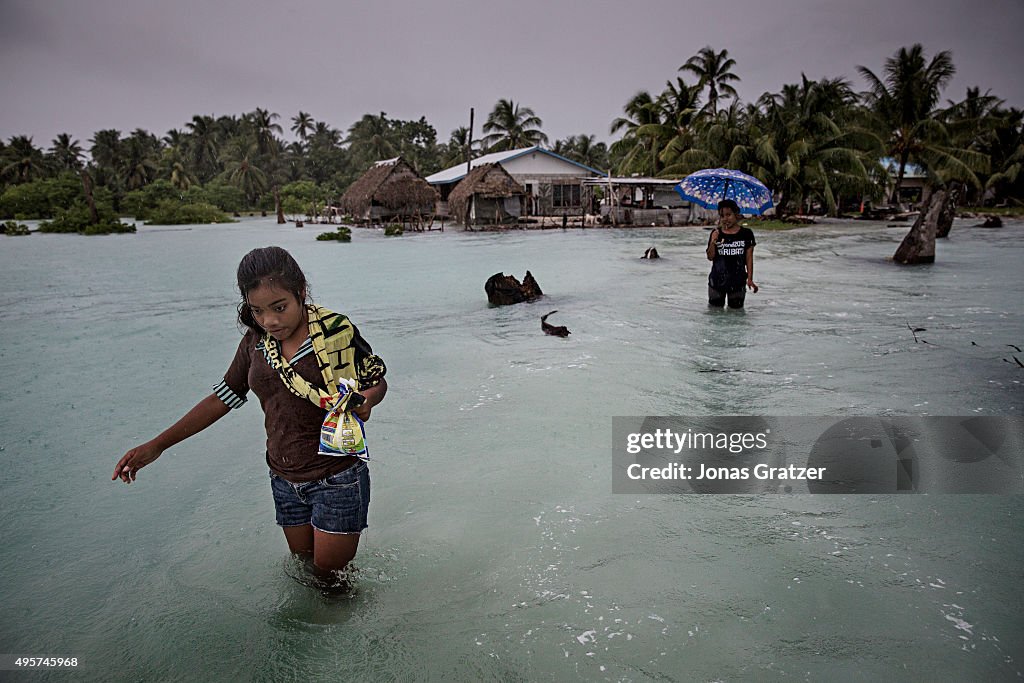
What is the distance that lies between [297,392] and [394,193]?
28652 mm

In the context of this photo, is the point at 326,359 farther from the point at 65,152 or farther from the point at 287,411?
the point at 65,152

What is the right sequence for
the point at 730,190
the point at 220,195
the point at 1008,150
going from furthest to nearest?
the point at 220,195, the point at 1008,150, the point at 730,190

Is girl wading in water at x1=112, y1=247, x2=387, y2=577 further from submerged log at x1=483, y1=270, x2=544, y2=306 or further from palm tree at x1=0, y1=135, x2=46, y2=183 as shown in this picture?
palm tree at x1=0, y1=135, x2=46, y2=183

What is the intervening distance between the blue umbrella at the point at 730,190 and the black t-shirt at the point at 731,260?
69 cm

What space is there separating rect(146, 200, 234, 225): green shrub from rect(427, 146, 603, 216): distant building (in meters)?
15.4

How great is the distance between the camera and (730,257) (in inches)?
298

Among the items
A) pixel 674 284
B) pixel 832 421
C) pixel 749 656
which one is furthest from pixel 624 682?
pixel 674 284

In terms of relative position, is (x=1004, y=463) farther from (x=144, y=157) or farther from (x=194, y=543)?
(x=144, y=157)

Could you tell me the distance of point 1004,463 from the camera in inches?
158

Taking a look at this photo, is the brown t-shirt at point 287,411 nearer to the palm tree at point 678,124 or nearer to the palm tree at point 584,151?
the palm tree at point 678,124

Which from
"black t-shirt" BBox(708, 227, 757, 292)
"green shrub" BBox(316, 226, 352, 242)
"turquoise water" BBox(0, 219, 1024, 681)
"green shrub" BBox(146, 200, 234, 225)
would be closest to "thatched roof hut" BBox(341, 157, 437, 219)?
"green shrub" BBox(316, 226, 352, 242)

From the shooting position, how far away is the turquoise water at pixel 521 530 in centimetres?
251

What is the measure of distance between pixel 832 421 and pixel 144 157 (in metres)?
54.0

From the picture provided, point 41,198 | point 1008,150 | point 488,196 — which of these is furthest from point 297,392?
point 41,198
